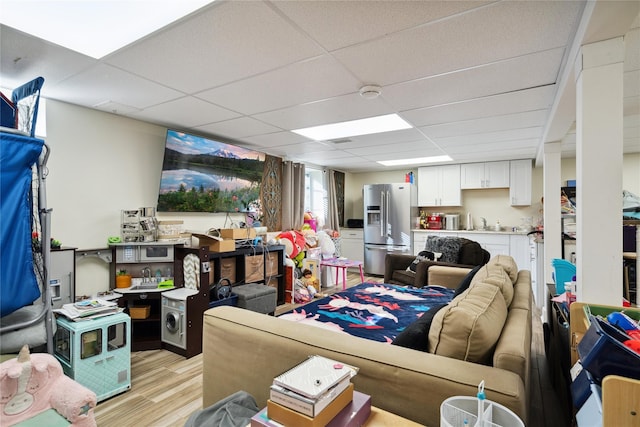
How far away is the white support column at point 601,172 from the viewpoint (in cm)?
148

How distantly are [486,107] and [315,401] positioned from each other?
113 inches

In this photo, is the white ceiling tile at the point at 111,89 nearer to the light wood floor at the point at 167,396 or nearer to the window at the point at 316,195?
the light wood floor at the point at 167,396

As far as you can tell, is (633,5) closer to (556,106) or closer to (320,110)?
(556,106)

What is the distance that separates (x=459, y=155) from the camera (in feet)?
16.9

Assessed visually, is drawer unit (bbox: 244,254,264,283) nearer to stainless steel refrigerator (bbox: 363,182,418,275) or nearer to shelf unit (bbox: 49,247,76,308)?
shelf unit (bbox: 49,247,76,308)

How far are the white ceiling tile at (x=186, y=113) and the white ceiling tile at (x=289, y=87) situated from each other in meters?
0.16

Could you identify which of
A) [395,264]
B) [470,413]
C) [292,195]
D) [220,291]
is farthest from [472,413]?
[292,195]

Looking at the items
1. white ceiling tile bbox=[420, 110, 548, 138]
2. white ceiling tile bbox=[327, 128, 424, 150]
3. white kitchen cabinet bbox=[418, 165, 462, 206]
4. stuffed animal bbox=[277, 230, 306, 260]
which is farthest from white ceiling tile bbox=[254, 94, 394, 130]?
white kitchen cabinet bbox=[418, 165, 462, 206]

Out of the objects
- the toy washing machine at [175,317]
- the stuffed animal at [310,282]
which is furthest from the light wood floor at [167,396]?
the stuffed animal at [310,282]

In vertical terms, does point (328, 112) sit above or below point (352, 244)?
above

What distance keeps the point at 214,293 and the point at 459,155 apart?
4306 mm

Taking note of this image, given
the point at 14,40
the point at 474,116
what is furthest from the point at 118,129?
the point at 474,116

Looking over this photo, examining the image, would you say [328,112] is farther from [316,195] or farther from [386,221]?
[386,221]

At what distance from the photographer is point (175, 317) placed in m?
2.89
